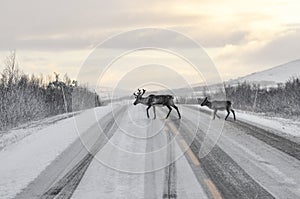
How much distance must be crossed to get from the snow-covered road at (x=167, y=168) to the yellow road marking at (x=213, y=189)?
0.01 meters

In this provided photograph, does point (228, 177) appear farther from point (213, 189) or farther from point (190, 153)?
point (190, 153)

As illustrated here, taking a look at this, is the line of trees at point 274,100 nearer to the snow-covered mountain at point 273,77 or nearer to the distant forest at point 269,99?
the distant forest at point 269,99

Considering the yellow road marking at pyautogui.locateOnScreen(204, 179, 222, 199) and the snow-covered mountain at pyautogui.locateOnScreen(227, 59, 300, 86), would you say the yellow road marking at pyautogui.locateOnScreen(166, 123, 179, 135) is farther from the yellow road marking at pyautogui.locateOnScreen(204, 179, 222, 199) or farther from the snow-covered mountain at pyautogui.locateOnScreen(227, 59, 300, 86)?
the snow-covered mountain at pyautogui.locateOnScreen(227, 59, 300, 86)

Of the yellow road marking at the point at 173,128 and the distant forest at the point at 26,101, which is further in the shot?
the distant forest at the point at 26,101

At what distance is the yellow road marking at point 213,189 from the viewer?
7284mm

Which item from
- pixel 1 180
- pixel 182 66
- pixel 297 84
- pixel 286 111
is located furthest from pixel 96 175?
pixel 297 84

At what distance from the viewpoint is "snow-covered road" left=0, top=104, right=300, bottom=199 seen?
7.75 metres

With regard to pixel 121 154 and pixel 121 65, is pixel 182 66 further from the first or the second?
pixel 121 154

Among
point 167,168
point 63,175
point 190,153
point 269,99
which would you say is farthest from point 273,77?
point 63,175

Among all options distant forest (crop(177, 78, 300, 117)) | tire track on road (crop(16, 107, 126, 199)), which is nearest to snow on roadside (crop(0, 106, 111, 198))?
tire track on road (crop(16, 107, 126, 199))

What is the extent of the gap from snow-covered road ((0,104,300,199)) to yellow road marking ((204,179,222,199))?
12 millimetres

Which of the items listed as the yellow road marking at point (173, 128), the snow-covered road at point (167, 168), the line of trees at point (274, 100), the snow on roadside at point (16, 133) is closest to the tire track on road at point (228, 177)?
the snow-covered road at point (167, 168)

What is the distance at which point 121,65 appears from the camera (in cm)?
1312

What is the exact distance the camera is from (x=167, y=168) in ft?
31.9
